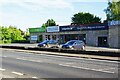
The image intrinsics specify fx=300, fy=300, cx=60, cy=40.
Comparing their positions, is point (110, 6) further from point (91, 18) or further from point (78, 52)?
point (78, 52)

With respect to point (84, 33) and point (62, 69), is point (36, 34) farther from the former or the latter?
point (62, 69)

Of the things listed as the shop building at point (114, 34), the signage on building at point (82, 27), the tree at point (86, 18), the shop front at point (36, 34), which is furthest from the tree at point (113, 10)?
the tree at point (86, 18)

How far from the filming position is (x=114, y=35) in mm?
57000

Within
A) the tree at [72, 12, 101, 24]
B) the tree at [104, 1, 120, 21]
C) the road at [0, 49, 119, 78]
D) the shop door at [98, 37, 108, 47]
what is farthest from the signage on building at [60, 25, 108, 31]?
the tree at [72, 12, 101, 24]

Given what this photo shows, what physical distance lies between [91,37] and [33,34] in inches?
1111

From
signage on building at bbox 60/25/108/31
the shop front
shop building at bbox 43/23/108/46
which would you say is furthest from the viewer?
the shop front

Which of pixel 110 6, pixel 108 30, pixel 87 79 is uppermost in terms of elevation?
pixel 110 6

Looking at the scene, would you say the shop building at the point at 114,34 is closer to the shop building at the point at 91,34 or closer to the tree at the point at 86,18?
the shop building at the point at 91,34

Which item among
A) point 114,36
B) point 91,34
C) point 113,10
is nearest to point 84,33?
point 91,34

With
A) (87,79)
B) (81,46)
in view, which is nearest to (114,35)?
(81,46)

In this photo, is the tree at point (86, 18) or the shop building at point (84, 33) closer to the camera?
the shop building at point (84, 33)

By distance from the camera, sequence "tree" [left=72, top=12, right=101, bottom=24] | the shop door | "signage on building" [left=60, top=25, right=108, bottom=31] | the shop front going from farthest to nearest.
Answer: "tree" [left=72, top=12, right=101, bottom=24] → the shop front → "signage on building" [left=60, top=25, right=108, bottom=31] → the shop door

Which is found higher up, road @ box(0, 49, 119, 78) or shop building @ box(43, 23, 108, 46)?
shop building @ box(43, 23, 108, 46)

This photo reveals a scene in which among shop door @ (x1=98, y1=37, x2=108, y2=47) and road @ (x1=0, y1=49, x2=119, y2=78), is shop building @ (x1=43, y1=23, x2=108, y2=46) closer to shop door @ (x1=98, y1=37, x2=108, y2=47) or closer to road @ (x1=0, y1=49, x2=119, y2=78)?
shop door @ (x1=98, y1=37, x2=108, y2=47)
